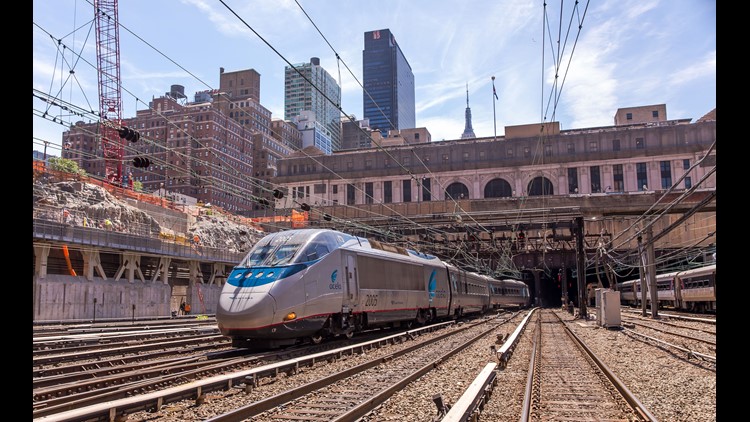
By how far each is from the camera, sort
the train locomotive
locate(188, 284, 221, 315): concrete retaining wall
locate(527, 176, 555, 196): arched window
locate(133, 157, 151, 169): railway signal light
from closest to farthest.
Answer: the train locomotive < locate(133, 157, 151, 169): railway signal light < locate(188, 284, 221, 315): concrete retaining wall < locate(527, 176, 555, 196): arched window

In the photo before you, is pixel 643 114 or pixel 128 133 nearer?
pixel 128 133

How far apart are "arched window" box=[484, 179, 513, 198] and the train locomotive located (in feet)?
212

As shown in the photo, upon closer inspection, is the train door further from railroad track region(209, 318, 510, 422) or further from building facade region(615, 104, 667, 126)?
building facade region(615, 104, 667, 126)

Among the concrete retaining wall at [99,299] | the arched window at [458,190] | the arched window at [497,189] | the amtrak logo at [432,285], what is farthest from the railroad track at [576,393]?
the arched window at [458,190]

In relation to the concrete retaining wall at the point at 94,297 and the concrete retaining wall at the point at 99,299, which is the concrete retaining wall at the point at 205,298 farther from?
the concrete retaining wall at the point at 94,297

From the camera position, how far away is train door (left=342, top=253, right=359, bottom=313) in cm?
1809

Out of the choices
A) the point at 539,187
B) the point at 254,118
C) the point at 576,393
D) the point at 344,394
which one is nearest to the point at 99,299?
the point at 344,394

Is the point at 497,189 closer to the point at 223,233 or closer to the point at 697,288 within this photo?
the point at 223,233

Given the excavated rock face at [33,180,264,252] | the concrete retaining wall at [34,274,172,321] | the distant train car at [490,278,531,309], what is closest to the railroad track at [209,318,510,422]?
the concrete retaining wall at [34,274,172,321]

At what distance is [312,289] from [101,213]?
40.7 m

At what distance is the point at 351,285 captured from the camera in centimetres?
1844

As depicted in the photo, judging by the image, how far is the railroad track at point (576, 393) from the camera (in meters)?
8.38

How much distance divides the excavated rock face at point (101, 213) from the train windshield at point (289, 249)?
2548 cm

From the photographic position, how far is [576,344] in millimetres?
19562
